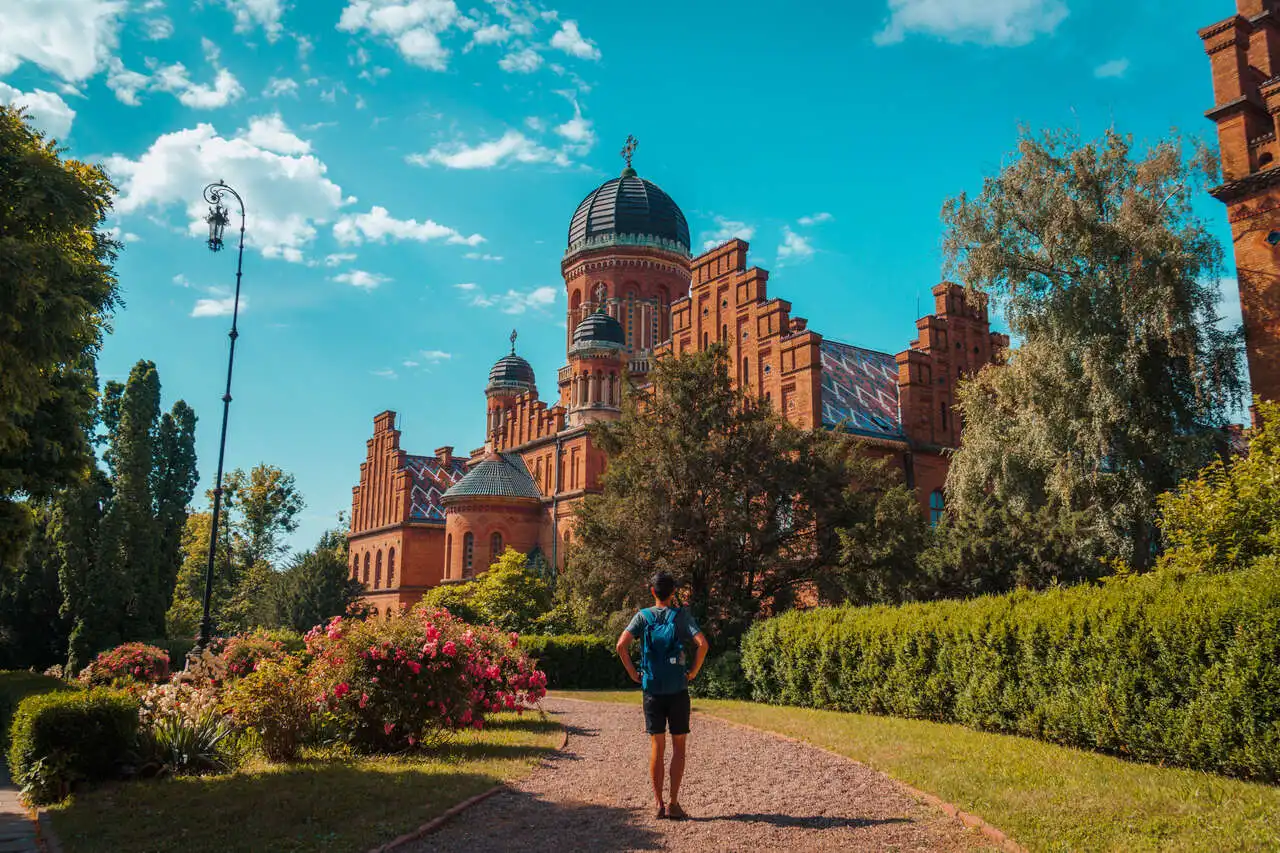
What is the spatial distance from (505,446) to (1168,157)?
3930 cm

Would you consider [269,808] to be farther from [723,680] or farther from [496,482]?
[496,482]

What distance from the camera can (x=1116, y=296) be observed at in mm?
22094

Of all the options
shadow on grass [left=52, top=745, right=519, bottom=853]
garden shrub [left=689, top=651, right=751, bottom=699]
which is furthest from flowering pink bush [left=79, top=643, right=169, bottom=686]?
garden shrub [left=689, top=651, right=751, bottom=699]

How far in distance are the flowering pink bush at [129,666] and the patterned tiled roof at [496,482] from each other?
30172 millimetres

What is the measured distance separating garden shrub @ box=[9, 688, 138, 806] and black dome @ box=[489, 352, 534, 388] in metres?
56.3

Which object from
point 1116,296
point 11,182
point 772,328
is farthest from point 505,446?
point 11,182

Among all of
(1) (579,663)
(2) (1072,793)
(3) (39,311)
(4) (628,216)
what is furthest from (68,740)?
(4) (628,216)

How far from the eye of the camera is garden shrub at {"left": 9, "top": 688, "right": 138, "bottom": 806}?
9781 millimetres

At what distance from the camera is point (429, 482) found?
60906 millimetres

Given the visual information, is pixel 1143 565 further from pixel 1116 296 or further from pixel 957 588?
pixel 1116 296

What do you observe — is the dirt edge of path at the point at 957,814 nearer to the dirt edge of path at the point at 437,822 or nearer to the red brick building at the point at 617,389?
the dirt edge of path at the point at 437,822

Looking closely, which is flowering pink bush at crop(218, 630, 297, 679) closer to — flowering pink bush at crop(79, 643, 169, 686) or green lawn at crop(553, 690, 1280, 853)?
flowering pink bush at crop(79, 643, 169, 686)

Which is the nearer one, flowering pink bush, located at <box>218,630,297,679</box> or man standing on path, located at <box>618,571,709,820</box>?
man standing on path, located at <box>618,571,709,820</box>

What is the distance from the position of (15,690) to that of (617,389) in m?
37.7
